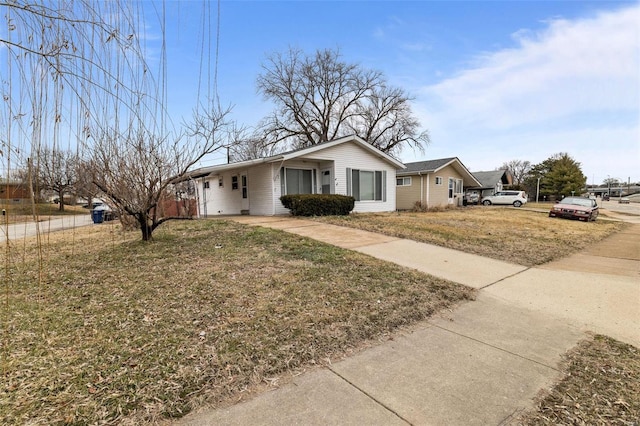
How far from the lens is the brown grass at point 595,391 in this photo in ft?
6.00

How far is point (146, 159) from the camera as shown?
5332 millimetres

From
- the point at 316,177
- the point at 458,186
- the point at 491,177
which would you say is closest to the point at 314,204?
the point at 316,177

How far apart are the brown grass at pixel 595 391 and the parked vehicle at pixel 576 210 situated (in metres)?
16.9

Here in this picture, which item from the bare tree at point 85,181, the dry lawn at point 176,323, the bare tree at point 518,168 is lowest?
the dry lawn at point 176,323

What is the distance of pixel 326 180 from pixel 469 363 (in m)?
12.3

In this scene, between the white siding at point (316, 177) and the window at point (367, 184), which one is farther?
the window at point (367, 184)

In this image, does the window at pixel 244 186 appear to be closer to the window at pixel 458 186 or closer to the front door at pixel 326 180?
the front door at pixel 326 180

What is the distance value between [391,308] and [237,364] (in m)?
1.87

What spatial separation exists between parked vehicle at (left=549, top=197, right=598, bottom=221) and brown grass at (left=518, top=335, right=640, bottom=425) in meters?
16.9

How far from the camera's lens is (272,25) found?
421cm

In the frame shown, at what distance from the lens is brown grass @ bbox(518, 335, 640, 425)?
183cm

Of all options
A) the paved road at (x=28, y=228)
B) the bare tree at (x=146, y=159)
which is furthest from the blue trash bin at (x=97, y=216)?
the bare tree at (x=146, y=159)

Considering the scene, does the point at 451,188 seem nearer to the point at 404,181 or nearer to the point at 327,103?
the point at 404,181

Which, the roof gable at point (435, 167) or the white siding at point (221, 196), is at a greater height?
the roof gable at point (435, 167)
